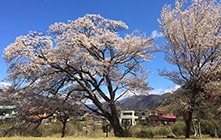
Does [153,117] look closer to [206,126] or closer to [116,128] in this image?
[206,126]

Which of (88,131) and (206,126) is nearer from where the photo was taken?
(88,131)

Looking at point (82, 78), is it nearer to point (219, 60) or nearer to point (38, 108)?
point (38, 108)

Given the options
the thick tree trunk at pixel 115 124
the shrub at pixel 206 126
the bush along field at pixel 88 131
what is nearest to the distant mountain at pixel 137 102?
the bush along field at pixel 88 131

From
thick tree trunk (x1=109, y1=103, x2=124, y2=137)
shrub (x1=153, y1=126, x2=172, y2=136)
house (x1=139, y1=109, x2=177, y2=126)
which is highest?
house (x1=139, y1=109, x2=177, y2=126)

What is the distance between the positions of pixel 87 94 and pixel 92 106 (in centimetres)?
83

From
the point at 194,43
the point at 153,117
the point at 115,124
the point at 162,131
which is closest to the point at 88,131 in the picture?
the point at 115,124

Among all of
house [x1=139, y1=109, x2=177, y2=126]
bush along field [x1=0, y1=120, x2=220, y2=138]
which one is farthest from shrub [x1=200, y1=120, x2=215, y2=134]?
house [x1=139, y1=109, x2=177, y2=126]

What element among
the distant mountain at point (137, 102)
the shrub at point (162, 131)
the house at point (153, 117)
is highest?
the distant mountain at point (137, 102)

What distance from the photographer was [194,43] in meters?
13.4

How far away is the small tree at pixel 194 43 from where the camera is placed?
13.2 meters

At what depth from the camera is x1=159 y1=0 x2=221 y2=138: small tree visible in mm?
13203

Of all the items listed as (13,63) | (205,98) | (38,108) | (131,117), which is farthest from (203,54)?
(131,117)

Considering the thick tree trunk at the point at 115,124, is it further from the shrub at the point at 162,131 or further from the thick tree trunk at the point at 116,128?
the shrub at the point at 162,131

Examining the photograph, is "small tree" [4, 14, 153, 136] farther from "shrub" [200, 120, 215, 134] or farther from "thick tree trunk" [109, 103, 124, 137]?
"shrub" [200, 120, 215, 134]
